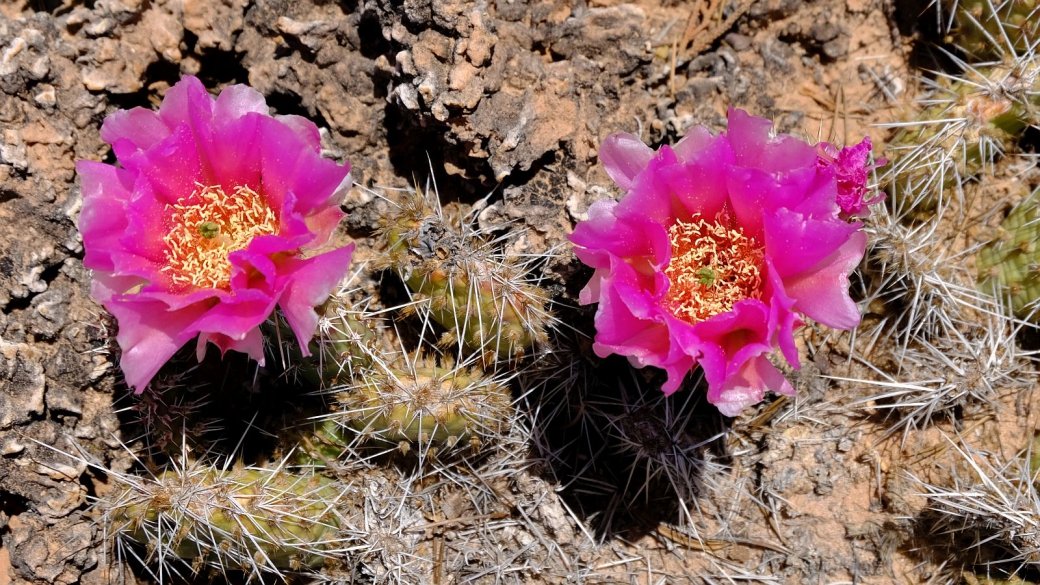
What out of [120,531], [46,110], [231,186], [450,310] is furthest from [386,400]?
[46,110]

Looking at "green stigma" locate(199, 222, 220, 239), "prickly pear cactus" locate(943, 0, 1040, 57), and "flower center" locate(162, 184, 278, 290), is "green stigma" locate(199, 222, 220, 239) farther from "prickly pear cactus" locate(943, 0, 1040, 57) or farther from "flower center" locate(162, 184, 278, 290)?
"prickly pear cactus" locate(943, 0, 1040, 57)

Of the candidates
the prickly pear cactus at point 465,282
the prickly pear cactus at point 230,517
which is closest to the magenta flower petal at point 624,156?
the prickly pear cactus at point 465,282

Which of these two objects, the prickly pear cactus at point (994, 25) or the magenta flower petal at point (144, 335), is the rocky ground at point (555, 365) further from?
the magenta flower petal at point (144, 335)

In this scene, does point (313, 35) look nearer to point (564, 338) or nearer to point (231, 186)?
point (231, 186)

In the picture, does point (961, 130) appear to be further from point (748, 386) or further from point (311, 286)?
point (311, 286)

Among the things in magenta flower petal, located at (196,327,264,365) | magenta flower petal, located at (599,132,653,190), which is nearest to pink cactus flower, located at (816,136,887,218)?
magenta flower petal, located at (599,132,653,190)

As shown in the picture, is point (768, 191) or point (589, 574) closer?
point (768, 191)
